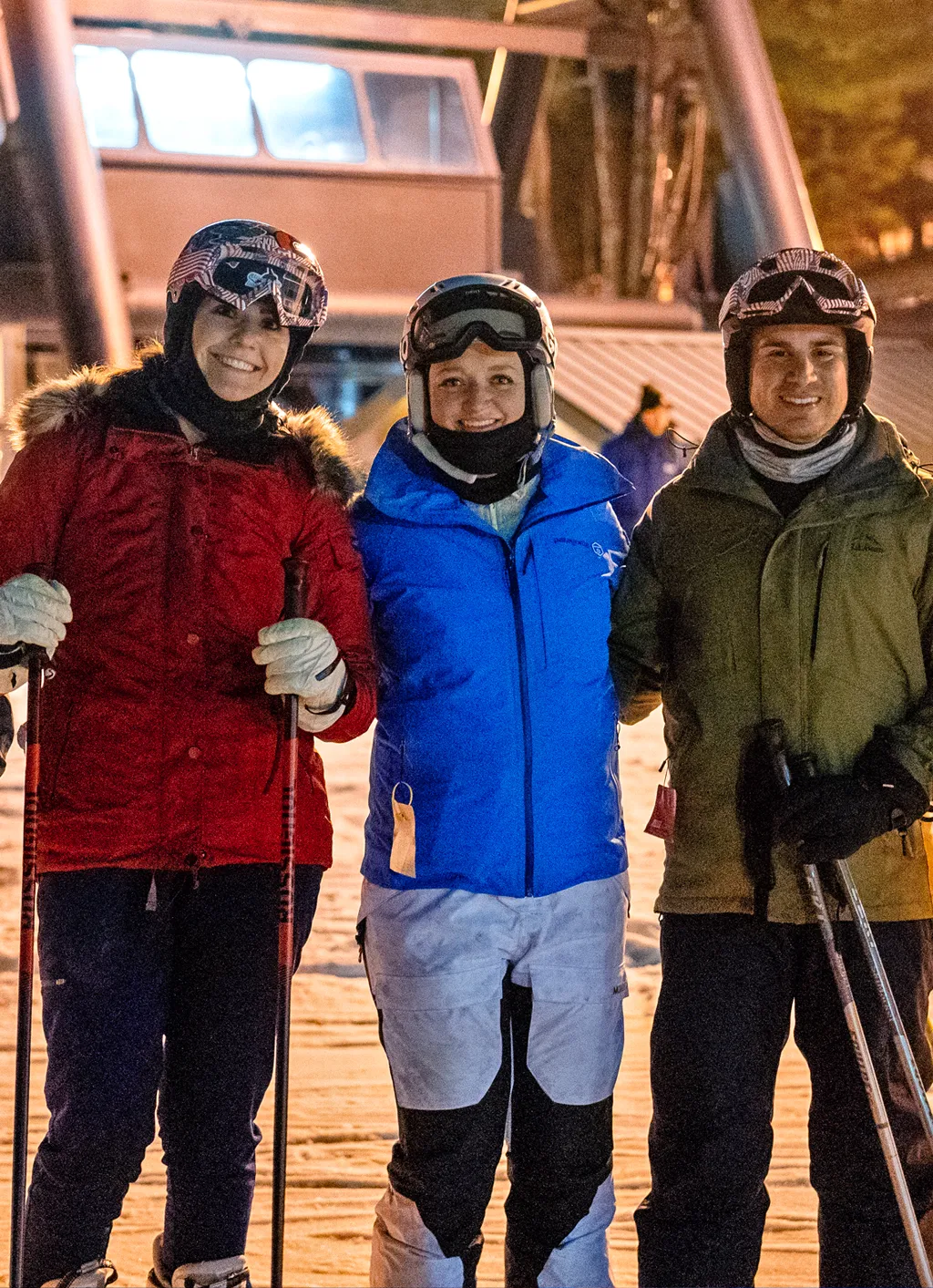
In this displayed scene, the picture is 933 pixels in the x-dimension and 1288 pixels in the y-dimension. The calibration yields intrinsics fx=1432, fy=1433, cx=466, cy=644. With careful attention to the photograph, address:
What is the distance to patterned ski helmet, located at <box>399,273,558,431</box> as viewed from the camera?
308cm

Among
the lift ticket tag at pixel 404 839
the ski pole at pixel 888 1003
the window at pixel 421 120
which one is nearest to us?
the ski pole at pixel 888 1003

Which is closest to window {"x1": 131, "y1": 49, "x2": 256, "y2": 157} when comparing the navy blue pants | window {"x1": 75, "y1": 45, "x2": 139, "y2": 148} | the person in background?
window {"x1": 75, "y1": 45, "x2": 139, "y2": 148}

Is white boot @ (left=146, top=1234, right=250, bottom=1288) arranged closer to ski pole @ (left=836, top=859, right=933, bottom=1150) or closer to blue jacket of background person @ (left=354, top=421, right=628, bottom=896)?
blue jacket of background person @ (left=354, top=421, right=628, bottom=896)

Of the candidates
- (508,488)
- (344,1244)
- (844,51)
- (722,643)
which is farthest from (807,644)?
(844,51)

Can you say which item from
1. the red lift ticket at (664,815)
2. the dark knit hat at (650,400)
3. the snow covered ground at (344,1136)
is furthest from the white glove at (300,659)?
the dark knit hat at (650,400)

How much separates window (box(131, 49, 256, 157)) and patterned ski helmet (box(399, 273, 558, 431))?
54.7ft

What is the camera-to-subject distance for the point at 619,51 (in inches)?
875

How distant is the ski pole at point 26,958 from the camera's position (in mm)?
2752

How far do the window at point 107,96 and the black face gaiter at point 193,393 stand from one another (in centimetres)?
1608

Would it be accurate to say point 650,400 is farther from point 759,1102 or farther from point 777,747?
point 759,1102

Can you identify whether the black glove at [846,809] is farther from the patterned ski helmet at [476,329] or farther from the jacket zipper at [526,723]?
the patterned ski helmet at [476,329]

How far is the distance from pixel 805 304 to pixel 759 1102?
1.70m

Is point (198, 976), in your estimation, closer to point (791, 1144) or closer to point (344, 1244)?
point (344, 1244)

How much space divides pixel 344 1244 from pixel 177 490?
204cm
